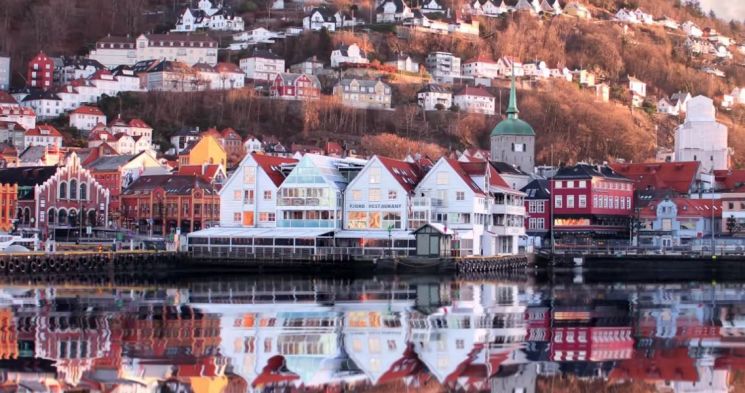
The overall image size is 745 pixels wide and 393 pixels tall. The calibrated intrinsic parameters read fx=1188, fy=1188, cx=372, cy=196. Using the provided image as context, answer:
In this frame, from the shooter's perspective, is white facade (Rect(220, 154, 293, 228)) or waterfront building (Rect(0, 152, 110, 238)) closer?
white facade (Rect(220, 154, 293, 228))

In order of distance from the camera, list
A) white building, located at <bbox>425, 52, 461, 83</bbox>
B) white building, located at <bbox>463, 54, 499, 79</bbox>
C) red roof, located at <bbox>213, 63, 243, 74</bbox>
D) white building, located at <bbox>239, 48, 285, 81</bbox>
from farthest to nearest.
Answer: white building, located at <bbox>463, 54, 499, 79</bbox> < white building, located at <bbox>425, 52, 461, 83</bbox> < white building, located at <bbox>239, 48, 285, 81</bbox> < red roof, located at <bbox>213, 63, 243, 74</bbox>

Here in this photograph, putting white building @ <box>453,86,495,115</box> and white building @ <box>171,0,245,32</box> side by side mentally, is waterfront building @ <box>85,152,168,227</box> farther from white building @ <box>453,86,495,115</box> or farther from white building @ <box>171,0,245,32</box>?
white building @ <box>171,0,245,32</box>

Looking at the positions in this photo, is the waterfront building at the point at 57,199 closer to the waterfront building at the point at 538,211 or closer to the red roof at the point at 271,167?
the red roof at the point at 271,167

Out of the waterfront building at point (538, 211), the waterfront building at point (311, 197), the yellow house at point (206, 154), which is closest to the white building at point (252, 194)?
the waterfront building at point (311, 197)

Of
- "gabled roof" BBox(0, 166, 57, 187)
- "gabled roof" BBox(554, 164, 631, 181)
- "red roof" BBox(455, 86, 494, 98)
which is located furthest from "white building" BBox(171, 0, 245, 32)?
"gabled roof" BBox(554, 164, 631, 181)

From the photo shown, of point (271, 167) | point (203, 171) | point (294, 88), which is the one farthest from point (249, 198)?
point (294, 88)
